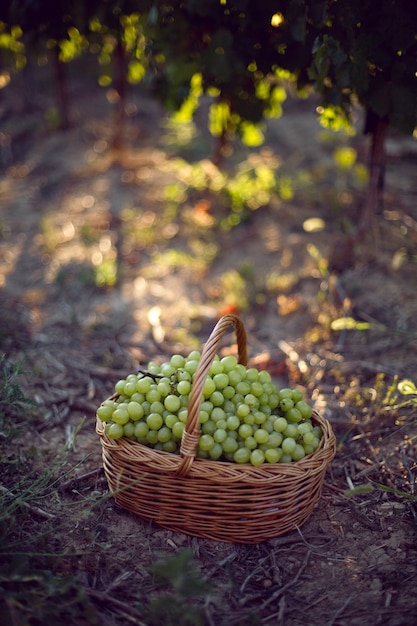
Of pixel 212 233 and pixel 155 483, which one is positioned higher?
pixel 155 483

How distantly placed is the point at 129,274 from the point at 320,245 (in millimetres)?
1564

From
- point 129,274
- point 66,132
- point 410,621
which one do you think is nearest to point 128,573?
point 410,621

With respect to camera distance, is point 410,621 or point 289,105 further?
point 289,105

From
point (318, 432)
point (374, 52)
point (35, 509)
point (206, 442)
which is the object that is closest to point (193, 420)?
point (206, 442)

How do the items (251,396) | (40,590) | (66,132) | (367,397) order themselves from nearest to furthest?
(40,590) < (251,396) < (367,397) < (66,132)

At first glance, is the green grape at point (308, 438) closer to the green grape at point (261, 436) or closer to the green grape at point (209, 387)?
the green grape at point (261, 436)

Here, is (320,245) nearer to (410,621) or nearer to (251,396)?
(251,396)

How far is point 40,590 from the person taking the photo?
1.74 meters

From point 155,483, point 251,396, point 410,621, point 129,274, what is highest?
point 251,396

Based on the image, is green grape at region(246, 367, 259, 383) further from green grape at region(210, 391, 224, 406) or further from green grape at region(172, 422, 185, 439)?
green grape at region(172, 422, 185, 439)

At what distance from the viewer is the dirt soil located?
78.7 inches

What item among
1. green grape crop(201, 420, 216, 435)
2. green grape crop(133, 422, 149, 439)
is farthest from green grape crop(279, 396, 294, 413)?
green grape crop(133, 422, 149, 439)

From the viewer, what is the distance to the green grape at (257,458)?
195 cm

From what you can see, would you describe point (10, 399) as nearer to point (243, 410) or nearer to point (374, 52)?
point (243, 410)
